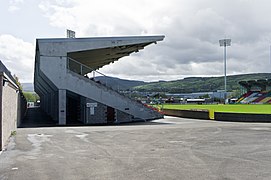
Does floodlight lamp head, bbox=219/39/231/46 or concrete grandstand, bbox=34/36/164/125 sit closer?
concrete grandstand, bbox=34/36/164/125

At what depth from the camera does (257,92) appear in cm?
11275

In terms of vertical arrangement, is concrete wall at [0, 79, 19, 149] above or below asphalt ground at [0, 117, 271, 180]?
above

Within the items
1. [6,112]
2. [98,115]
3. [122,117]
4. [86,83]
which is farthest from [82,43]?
[6,112]

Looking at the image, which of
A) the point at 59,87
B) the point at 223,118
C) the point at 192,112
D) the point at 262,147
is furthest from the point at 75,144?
the point at 192,112

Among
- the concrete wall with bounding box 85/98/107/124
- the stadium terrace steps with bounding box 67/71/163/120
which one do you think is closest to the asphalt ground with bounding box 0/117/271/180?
the stadium terrace steps with bounding box 67/71/163/120

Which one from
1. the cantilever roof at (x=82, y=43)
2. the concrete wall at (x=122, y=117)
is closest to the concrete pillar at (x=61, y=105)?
the cantilever roof at (x=82, y=43)

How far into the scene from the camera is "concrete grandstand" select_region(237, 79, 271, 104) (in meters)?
105

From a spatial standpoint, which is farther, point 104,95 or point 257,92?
point 257,92

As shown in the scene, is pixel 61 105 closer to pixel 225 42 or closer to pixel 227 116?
pixel 227 116

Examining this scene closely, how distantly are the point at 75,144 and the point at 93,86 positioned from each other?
14.9 m

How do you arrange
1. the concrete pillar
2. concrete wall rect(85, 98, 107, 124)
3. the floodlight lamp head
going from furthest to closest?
the floodlight lamp head
concrete wall rect(85, 98, 107, 124)
the concrete pillar

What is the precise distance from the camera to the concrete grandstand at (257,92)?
105 meters

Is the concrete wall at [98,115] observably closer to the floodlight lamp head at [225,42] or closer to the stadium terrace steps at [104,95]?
the stadium terrace steps at [104,95]

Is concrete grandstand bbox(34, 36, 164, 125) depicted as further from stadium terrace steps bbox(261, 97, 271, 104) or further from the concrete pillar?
stadium terrace steps bbox(261, 97, 271, 104)
